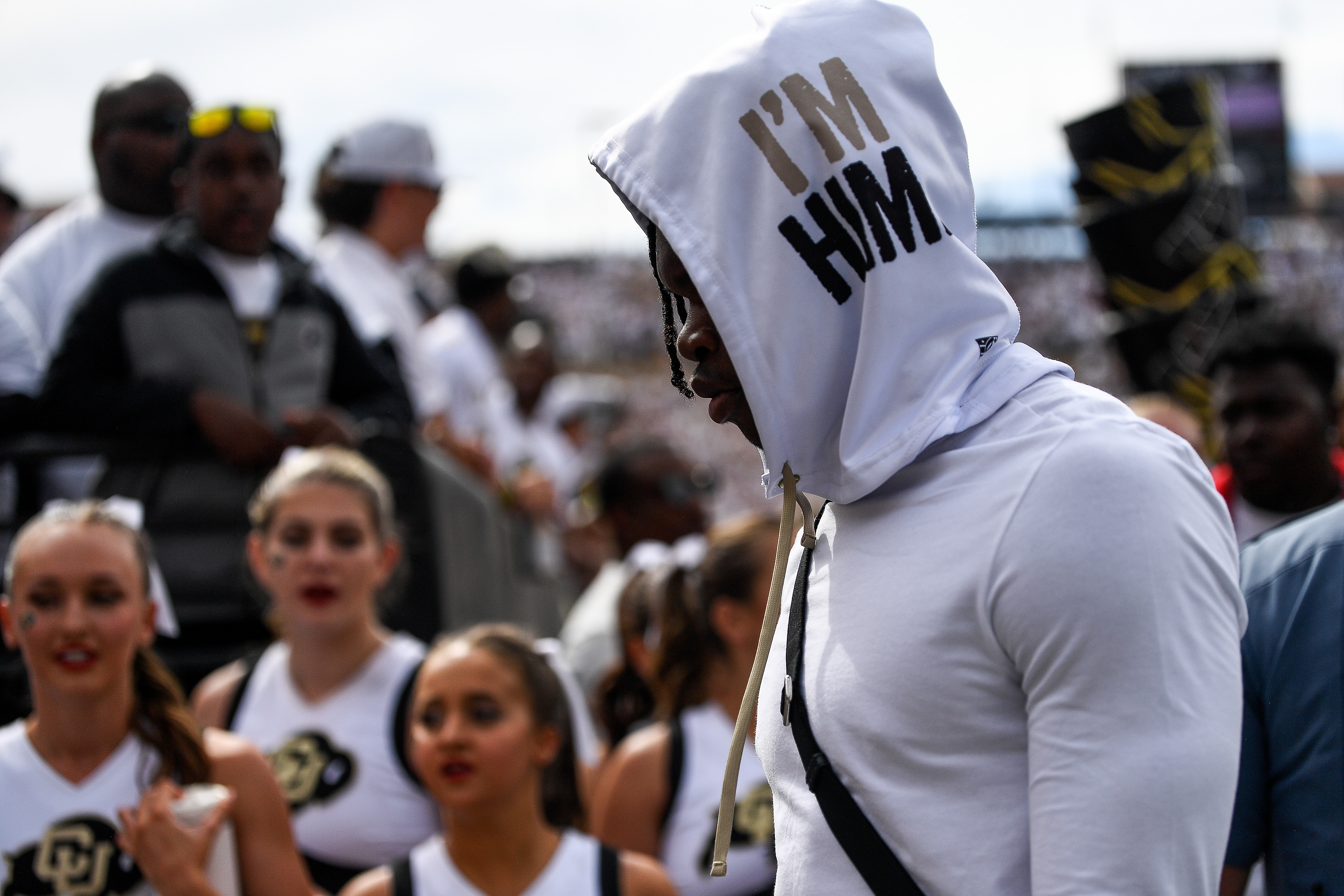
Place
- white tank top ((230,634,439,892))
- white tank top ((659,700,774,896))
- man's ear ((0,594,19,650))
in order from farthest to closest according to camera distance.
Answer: white tank top ((659,700,774,896)) → white tank top ((230,634,439,892)) → man's ear ((0,594,19,650))

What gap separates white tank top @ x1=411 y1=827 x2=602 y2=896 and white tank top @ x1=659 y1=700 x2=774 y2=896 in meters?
0.39

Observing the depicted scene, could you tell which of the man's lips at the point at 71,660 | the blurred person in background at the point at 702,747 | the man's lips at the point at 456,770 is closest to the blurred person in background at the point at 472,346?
the blurred person in background at the point at 702,747

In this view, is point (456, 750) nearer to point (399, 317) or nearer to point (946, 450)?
point (946, 450)

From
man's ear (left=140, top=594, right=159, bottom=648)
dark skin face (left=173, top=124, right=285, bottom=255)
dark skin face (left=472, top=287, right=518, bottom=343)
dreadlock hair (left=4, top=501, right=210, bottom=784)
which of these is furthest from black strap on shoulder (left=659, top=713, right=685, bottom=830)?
dark skin face (left=472, top=287, right=518, bottom=343)

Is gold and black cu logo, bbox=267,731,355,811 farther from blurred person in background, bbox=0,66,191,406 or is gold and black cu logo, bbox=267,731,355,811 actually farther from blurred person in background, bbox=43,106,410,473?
blurred person in background, bbox=0,66,191,406

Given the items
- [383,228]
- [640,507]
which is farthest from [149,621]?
[640,507]

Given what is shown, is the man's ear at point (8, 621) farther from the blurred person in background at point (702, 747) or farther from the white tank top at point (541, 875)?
the blurred person in background at point (702, 747)

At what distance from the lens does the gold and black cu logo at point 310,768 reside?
3.39 m

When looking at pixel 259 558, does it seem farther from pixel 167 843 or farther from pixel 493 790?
pixel 167 843

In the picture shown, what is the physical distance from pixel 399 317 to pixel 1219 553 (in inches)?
190

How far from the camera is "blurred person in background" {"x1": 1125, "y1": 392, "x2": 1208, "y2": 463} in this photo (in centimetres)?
496

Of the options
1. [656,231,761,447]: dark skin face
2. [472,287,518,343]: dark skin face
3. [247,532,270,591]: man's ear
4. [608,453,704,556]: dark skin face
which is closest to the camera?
[656,231,761,447]: dark skin face

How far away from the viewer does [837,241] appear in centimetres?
145

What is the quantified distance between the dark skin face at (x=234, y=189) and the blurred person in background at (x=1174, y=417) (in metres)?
2.77
